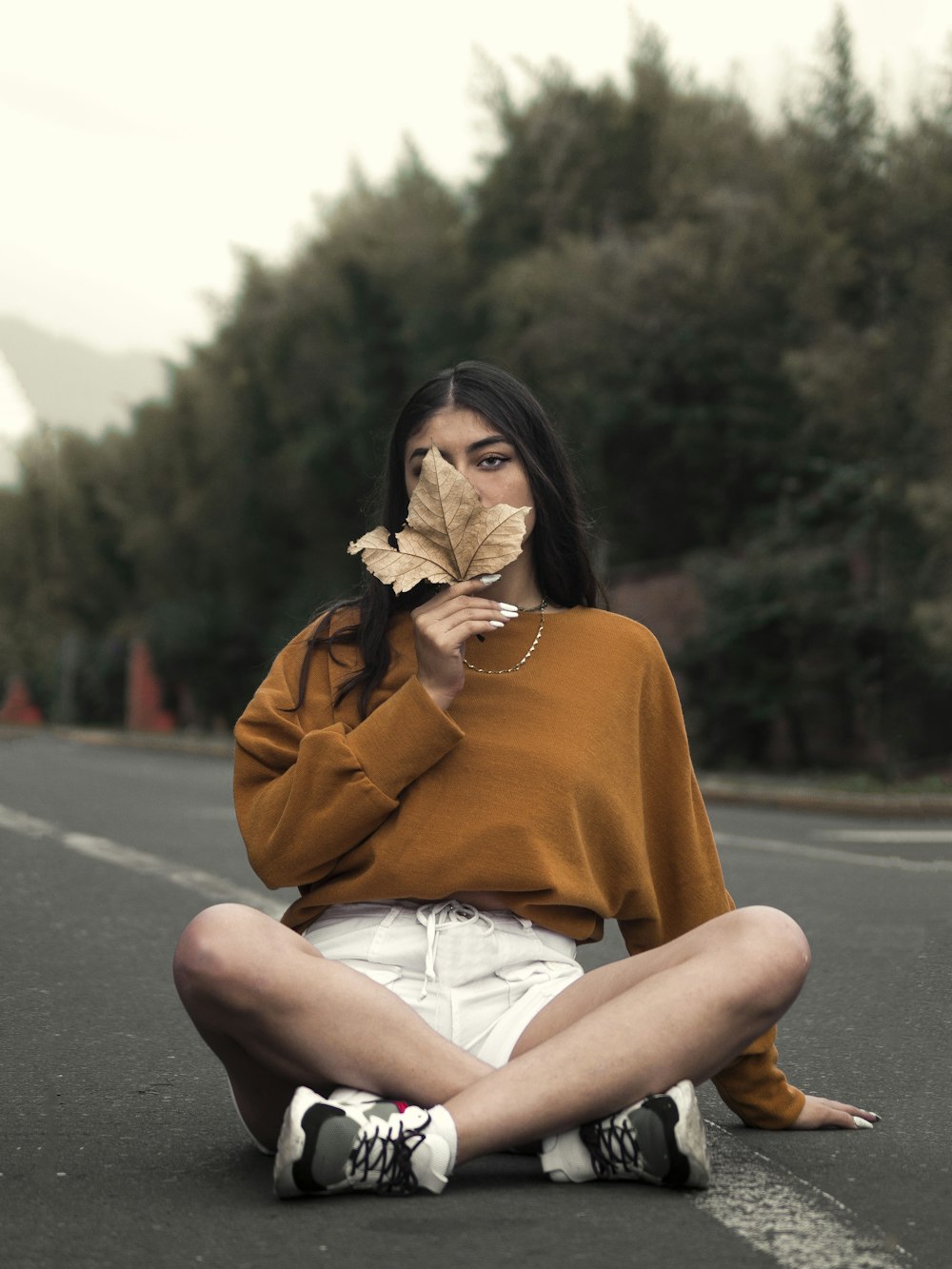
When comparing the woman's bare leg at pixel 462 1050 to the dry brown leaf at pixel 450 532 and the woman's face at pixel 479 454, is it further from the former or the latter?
the woman's face at pixel 479 454

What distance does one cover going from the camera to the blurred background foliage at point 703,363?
1880cm

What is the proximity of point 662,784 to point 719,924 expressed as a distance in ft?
1.36

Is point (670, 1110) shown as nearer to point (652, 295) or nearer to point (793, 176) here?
point (793, 176)

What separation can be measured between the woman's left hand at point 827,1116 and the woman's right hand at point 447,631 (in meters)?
1.08

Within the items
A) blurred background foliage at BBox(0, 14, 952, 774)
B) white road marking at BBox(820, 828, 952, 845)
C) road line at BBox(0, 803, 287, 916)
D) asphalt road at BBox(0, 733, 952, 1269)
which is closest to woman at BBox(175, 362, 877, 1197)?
asphalt road at BBox(0, 733, 952, 1269)

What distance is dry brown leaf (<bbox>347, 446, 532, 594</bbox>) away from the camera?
10.6ft

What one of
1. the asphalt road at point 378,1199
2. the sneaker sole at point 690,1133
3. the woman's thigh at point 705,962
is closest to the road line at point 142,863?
the asphalt road at point 378,1199

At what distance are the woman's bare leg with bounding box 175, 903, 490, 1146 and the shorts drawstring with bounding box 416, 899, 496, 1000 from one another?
0.13 meters

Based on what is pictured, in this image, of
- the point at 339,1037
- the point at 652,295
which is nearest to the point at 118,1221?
the point at 339,1037

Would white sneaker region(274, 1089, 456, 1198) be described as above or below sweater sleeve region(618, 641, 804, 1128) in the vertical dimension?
below

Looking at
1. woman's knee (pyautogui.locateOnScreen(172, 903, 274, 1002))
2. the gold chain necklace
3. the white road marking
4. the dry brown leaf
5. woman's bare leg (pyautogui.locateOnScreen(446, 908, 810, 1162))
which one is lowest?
the white road marking

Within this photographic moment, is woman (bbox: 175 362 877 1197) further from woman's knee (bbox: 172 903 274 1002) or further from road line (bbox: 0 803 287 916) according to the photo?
road line (bbox: 0 803 287 916)

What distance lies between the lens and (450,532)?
3.23 meters

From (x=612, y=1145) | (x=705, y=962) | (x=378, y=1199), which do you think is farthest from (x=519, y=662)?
(x=378, y=1199)
